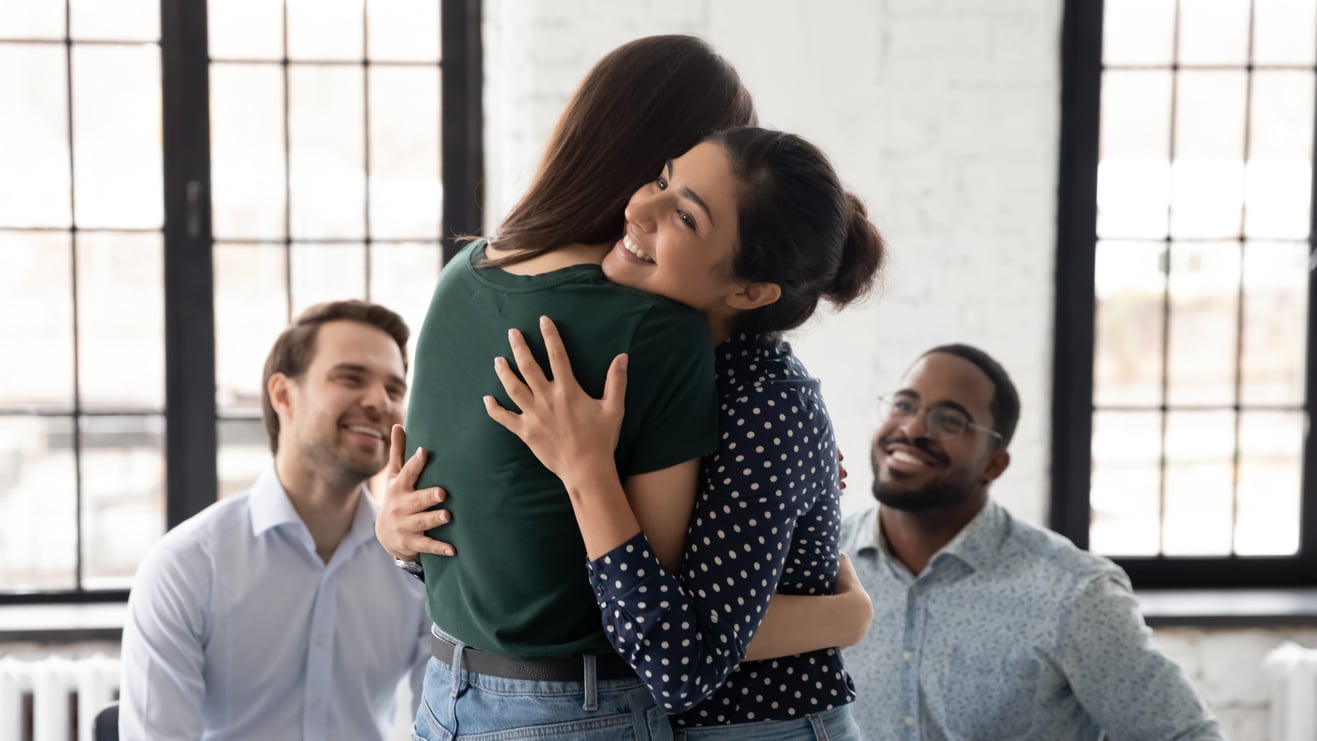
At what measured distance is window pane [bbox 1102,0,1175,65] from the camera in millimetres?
3461

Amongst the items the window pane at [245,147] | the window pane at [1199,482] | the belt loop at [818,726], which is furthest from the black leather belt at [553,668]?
the window pane at [1199,482]

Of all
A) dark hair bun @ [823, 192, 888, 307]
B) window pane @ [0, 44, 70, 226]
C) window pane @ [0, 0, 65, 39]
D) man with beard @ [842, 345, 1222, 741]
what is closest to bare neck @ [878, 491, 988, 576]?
man with beard @ [842, 345, 1222, 741]

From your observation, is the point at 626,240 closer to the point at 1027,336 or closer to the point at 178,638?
the point at 178,638

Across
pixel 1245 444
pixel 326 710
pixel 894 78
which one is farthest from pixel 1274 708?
pixel 326 710

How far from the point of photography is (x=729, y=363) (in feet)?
4.19

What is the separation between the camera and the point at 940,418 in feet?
8.05

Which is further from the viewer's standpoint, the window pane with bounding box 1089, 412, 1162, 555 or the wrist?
the window pane with bounding box 1089, 412, 1162, 555

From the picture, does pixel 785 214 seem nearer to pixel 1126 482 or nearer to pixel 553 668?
pixel 553 668

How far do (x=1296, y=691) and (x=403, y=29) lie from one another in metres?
2.83

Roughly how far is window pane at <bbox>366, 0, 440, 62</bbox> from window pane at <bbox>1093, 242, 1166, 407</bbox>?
1874 mm

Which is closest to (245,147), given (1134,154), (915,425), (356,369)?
(356,369)

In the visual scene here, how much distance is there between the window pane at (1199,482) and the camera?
3609 millimetres

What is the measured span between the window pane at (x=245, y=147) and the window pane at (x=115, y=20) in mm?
204

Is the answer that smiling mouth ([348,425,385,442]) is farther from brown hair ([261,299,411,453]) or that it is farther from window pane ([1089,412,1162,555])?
window pane ([1089,412,1162,555])
